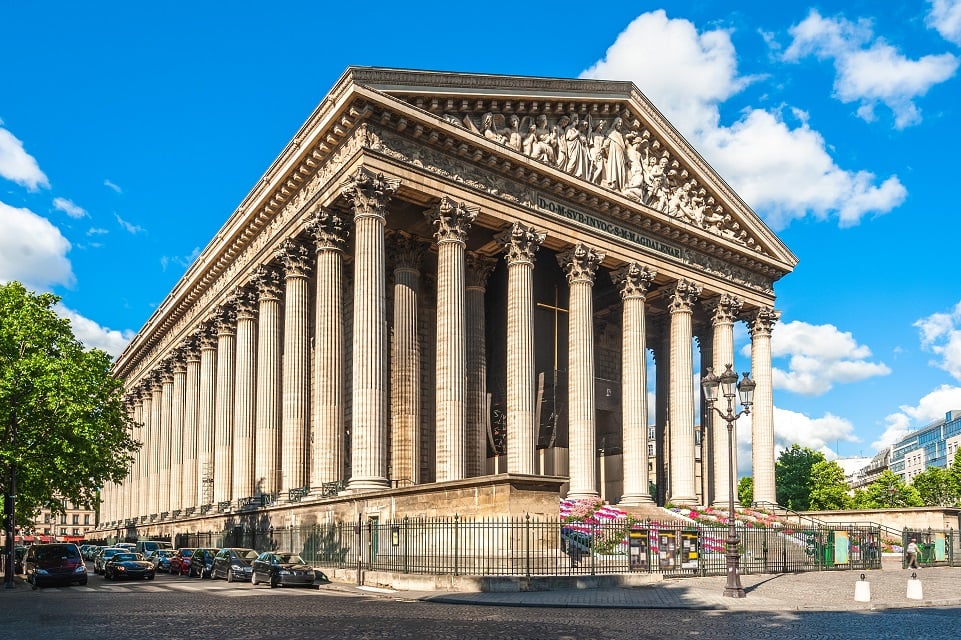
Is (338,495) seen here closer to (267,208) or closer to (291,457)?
(291,457)

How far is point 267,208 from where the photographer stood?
43.6 metres

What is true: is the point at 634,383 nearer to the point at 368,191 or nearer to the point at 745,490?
the point at 368,191

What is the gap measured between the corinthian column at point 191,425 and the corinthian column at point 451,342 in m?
24.1

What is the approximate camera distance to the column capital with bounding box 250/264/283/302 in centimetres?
4394

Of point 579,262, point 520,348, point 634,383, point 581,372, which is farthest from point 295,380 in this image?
point 634,383

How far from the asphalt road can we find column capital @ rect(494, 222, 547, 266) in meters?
18.1

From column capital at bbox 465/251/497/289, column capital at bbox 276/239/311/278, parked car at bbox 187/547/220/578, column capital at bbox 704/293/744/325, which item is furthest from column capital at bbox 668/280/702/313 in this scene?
parked car at bbox 187/547/220/578

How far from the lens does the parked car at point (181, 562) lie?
39.5 metres

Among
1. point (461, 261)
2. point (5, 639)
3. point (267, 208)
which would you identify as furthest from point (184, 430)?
point (5, 639)

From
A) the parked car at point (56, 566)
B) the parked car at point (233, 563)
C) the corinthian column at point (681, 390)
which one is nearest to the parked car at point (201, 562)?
the parked car at point (233, 563)

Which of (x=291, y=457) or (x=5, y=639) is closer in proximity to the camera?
(x=5, y=639)

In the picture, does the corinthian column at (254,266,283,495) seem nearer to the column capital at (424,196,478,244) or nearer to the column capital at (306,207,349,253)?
the column capital at (306,207,349,253)

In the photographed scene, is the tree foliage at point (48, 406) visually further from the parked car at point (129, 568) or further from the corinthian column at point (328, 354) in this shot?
the corinthian column at point (328, 354)

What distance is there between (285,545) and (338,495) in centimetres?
381
